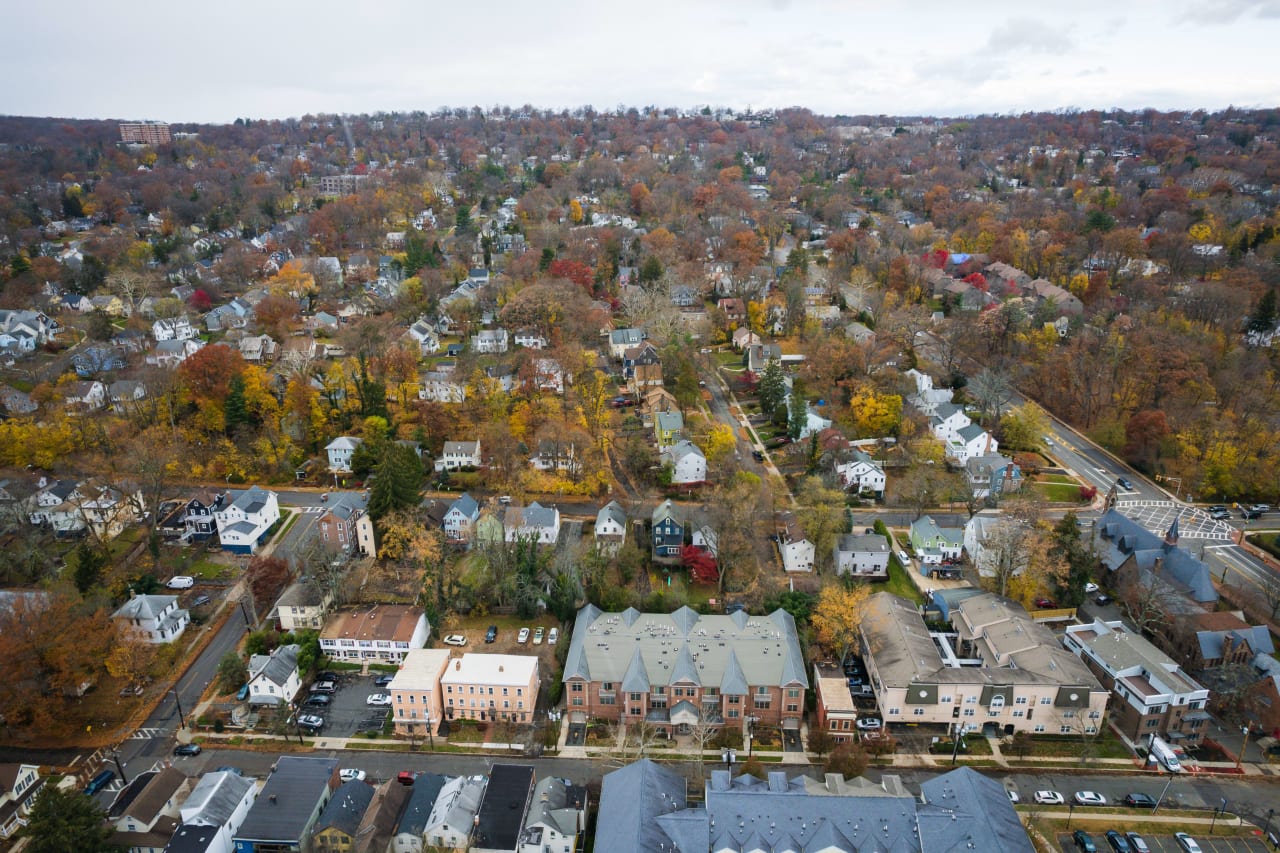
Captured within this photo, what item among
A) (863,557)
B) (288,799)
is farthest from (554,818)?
(863,557)

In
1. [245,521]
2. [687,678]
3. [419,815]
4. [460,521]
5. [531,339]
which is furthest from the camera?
[531,339]

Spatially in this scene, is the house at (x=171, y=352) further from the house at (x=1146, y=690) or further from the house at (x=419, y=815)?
the house at (x=1146, y=690)

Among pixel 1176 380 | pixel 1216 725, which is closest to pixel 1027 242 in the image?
pixel 1176 380

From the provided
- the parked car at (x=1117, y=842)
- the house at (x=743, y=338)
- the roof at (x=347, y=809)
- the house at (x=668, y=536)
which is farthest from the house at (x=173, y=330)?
the parked car at (x=1117, y=842)

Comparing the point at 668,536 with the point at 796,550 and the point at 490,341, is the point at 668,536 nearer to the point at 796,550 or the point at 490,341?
the point at 796,550

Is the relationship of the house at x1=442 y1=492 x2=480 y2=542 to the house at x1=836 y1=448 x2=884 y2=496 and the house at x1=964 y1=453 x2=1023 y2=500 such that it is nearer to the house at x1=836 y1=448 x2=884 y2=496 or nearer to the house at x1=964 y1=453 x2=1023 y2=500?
the house at x1=836 y1=448 x2=884 y2=496
